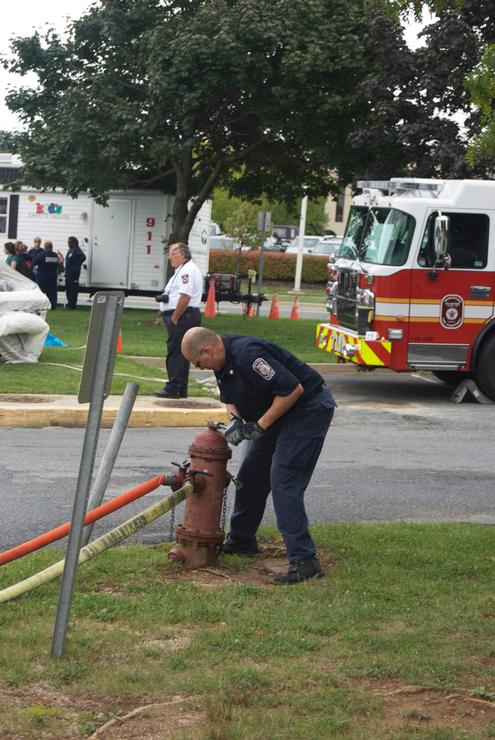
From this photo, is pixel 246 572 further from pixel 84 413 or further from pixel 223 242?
pixel 223 242

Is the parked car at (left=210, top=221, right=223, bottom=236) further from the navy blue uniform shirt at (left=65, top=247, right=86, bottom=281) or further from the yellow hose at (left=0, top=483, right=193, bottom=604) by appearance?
the yellow hose at (left=0, top=483, right=193, bottom=604)

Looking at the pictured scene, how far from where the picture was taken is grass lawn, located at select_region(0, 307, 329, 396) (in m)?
14.1

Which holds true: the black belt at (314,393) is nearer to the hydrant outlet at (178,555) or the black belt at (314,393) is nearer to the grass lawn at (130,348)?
the hydrant outlet at (178,555)

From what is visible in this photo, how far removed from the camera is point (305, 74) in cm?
2106

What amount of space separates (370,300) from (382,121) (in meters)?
7.18

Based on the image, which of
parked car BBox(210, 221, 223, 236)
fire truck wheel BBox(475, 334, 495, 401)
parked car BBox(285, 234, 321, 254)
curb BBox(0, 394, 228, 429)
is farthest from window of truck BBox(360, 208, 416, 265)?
parked car BBox(210, 221, 223, 236)

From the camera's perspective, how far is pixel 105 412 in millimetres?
A: 12547

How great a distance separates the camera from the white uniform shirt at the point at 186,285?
12.7 m

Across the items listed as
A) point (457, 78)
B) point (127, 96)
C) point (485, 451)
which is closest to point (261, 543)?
point (485, 451)

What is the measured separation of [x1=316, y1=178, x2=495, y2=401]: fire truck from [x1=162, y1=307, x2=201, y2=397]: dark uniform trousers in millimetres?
2693

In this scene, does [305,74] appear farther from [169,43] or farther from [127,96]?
[127,96]

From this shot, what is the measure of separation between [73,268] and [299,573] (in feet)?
73.1

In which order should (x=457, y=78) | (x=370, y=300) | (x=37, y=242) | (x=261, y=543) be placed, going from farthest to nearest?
(x=37, y=242)
(x=457, y=78)
(x=370, y=300)
(x=261, y=543)

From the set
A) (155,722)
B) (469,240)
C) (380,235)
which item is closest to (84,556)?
(155,722)
